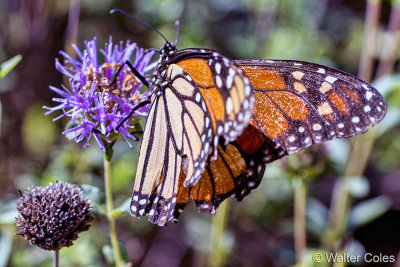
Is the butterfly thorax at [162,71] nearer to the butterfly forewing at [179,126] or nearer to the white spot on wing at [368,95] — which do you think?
the butterfly forewing at [179,126]

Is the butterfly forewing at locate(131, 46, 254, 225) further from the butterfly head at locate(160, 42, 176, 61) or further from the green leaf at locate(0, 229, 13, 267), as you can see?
the green leaf at locate(0, 229, 13, 267)

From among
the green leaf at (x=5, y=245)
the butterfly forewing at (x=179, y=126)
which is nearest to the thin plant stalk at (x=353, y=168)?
the butterfly forewing at (x=179, y=126)

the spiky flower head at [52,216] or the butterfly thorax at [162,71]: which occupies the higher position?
the butterfly thorax at [162,71]

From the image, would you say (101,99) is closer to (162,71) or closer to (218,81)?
(162,71)

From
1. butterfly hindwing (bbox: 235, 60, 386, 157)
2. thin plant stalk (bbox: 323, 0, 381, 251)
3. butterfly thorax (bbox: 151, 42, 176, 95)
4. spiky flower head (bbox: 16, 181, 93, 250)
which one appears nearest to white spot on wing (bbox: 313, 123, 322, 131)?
butterfly hindwing (bbox: 235, 60, 386, 157)

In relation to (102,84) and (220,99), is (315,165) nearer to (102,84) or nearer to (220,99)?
(220,99)

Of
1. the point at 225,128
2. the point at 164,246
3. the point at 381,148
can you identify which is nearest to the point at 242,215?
the point at 164,246

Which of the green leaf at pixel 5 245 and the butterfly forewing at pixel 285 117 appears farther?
the green leaf at pixel 5 245

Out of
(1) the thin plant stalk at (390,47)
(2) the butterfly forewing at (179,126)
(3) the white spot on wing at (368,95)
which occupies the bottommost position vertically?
(2) the butterfly forewing at (179,126)
